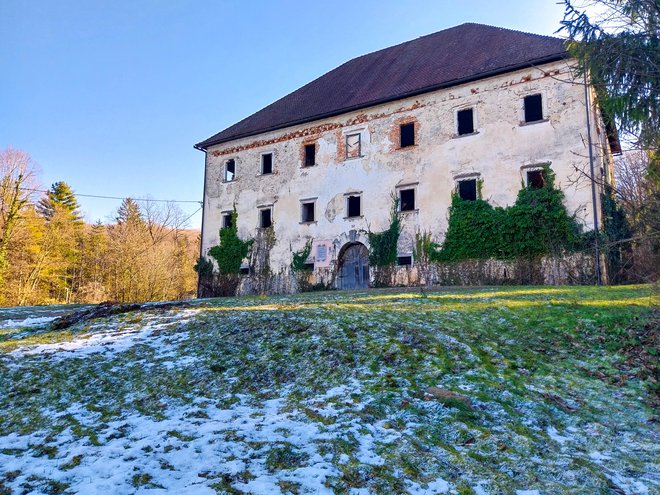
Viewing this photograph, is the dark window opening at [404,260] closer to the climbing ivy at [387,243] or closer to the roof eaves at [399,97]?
the climbing ivy at [387,243]

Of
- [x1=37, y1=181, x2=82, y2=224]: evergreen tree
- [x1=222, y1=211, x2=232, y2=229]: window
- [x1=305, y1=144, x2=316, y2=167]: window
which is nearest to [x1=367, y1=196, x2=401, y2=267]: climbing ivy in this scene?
[x1=305, y1=144, x2=316, y2=167]: window

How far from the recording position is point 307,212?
22344 mm

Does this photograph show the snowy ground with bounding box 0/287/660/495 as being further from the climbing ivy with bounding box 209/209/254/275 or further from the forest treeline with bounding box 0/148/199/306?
the forest treeline with bounding box 0/148/199/306

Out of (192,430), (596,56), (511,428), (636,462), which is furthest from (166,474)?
(596,56)

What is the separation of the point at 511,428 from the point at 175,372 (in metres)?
4.23

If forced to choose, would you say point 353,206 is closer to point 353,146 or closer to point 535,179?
point 353,146

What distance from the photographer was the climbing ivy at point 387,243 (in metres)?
19.3

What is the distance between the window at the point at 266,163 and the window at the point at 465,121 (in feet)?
32.6

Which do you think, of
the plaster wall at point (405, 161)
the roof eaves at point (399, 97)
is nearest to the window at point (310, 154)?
the plaster wall at point (405, 161)

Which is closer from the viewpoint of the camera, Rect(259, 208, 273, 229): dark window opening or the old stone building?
the old stone building

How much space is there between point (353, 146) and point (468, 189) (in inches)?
236

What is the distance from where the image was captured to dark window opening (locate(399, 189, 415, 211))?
19.5 m

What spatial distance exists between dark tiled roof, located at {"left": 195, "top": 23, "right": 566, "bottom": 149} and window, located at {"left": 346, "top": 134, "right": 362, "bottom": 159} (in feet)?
4.33

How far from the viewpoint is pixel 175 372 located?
6004 millimetres
